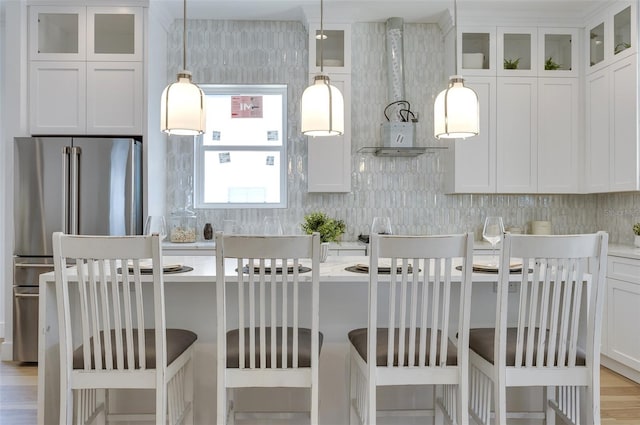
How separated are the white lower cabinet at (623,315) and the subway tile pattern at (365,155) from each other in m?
1.12

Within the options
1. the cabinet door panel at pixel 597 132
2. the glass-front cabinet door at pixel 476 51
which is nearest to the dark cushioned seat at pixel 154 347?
the glass-front cabinet door at pixel 476 51

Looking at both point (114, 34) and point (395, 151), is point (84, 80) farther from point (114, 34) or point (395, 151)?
point (395, 151)

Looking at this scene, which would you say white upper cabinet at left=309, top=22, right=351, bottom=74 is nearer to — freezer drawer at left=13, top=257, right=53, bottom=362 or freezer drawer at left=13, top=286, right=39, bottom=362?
freezer drawer at left=13, top=257, right=53, bottom=362

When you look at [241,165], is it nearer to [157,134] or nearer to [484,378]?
[157,134]

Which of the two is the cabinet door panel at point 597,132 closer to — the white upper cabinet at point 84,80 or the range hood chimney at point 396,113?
the range hood chimney at point 396,113

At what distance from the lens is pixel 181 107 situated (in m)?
2.06

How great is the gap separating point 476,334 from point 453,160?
236 centimetres

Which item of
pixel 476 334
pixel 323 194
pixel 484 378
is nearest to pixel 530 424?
pixel 484 378

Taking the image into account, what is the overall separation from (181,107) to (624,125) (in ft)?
10.6

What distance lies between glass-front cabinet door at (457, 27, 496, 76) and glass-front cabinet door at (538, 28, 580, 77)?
42 centimetres

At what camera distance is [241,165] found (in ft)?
14.5

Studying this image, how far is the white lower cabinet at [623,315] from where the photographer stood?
308 cm

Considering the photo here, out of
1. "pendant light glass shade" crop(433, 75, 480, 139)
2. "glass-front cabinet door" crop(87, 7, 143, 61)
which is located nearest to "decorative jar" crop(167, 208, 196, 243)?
"glass-front cabinet door" crop(87, 7, 143, 61)

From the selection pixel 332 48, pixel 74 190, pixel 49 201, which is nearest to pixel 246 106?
pixel 332 48
